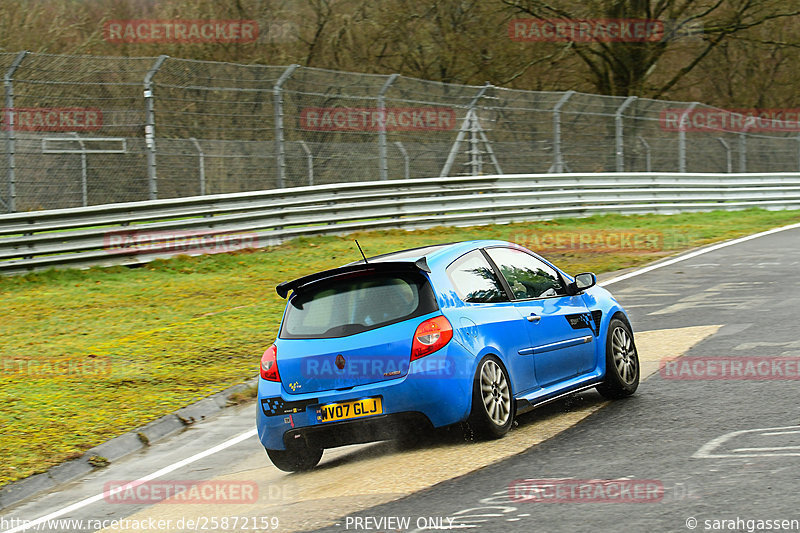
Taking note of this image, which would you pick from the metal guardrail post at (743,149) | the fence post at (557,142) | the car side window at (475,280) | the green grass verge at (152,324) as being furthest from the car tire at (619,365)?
the metal guardrail post at (743,149)

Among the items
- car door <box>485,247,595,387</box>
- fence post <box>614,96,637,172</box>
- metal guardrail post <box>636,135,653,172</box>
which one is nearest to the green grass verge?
car door <box>485,247,595,387</box>

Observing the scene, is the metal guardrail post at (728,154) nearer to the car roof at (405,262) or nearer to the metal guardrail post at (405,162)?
→ the metal guardrail post at (405,162)

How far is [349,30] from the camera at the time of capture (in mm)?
36562

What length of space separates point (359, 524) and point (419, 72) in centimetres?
3155

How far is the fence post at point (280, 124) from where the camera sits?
19.8m

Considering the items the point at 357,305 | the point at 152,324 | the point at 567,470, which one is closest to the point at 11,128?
the point at 152,324

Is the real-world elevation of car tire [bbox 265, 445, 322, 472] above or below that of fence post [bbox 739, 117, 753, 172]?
below

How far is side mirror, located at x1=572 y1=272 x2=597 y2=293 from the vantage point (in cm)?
847

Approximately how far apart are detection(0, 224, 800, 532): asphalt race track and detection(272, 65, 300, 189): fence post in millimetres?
11018

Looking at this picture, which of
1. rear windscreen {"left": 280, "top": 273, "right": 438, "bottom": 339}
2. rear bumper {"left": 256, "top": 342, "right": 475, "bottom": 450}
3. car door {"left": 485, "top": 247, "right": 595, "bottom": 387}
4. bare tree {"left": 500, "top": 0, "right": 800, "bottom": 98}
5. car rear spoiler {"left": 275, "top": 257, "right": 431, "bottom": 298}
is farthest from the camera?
bare tree {"left": 500, "top": 0, "right": 800, "bottom": 98}

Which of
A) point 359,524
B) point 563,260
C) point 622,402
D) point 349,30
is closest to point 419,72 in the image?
point 349,30

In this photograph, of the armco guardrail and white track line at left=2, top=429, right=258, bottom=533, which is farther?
the armco guardrail

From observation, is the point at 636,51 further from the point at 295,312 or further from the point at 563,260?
the point at 295,312

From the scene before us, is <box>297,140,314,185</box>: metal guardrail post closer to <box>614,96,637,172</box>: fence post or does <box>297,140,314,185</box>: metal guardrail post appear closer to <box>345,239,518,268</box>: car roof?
<box>614,96,637,172</box>: fence post
